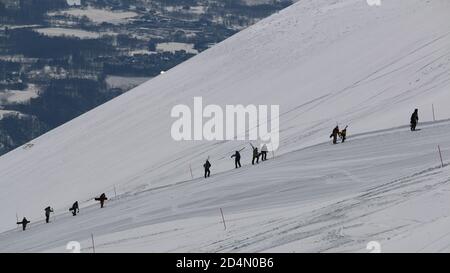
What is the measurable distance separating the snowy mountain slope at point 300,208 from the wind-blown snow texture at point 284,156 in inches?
3.3

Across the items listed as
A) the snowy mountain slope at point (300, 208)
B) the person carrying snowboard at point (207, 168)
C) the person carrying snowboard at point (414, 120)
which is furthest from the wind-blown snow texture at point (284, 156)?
the person carrying snowboard at point (207, 168)

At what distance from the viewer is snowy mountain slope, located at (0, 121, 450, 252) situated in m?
24.0

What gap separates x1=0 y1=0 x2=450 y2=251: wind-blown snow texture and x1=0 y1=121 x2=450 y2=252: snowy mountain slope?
0.28 feet

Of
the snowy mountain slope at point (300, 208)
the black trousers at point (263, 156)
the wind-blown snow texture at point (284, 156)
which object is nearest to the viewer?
the snowy mountain slope at point (300, 208)

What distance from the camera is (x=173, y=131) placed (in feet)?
208

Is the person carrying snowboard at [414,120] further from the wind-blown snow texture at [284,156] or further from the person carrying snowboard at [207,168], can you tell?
the person carrying snowboard at [207,168]

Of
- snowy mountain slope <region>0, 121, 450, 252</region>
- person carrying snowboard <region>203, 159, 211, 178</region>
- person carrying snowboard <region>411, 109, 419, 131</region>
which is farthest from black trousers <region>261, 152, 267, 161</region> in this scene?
person carrying snowboard <region>411, 109, 419, 131</region>

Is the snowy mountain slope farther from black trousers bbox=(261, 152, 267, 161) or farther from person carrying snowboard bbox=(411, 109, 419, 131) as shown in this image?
black trousers bbox=(261, 152, 267, 161)

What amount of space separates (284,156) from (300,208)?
1124 cm

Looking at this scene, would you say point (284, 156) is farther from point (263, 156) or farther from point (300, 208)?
point (300, 208)

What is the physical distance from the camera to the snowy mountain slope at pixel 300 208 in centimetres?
2403

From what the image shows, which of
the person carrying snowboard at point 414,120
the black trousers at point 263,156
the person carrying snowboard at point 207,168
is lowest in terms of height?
the person carrying snowboard at point 207,168
